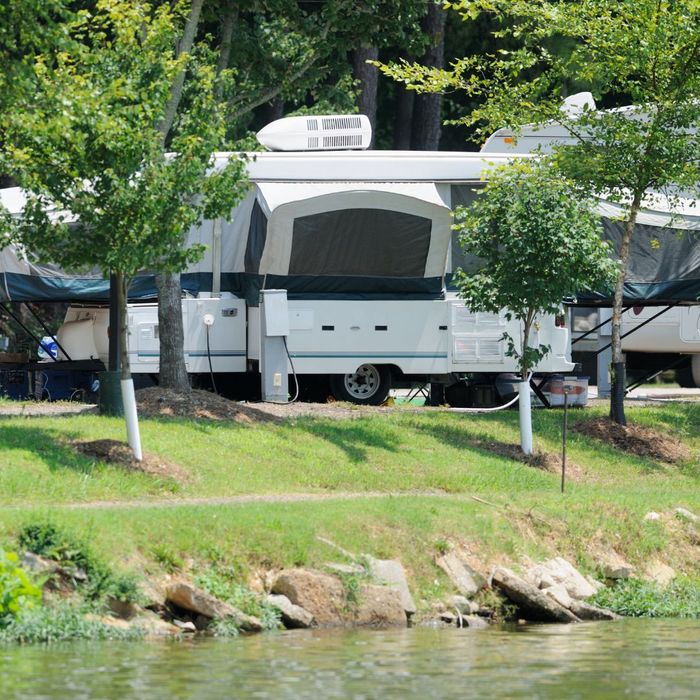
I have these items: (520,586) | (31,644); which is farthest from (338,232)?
(31,644)

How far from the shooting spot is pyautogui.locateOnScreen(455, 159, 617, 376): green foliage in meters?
18.9

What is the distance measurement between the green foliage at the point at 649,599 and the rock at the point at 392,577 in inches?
80.3

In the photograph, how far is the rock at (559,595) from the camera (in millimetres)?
13602

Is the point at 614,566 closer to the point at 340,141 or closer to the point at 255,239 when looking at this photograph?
the point at 255,239

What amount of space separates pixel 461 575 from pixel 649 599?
6.41ft

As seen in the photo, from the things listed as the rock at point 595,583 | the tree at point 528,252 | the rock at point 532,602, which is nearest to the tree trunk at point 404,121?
the tree at point 528,252

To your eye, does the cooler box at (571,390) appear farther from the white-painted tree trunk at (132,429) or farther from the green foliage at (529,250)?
the white-painted tree trunk at (132,429)

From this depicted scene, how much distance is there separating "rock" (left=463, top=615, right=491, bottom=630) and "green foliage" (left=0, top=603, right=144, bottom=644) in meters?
3.11

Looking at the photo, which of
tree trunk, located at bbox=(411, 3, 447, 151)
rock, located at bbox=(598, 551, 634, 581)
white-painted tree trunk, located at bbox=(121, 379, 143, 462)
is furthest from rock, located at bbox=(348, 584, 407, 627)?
tree trunk, located at bbox=(411, 3, 447, 151)

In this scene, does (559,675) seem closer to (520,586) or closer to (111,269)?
(520,586)

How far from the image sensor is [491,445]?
1964cm

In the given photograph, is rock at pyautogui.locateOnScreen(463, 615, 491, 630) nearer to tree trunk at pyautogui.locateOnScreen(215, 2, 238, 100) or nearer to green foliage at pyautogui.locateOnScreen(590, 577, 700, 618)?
green foliage at pyautogui.locateOnScreen(590, 577, 700, 618)

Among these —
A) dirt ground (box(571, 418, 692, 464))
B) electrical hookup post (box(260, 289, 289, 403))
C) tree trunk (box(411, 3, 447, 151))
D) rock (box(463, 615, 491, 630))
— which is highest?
tree trunk (box(411, 3, 447, 151))

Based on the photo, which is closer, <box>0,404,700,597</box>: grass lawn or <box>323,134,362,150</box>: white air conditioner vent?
<box>0,404,700,597</box>: grass lawn
